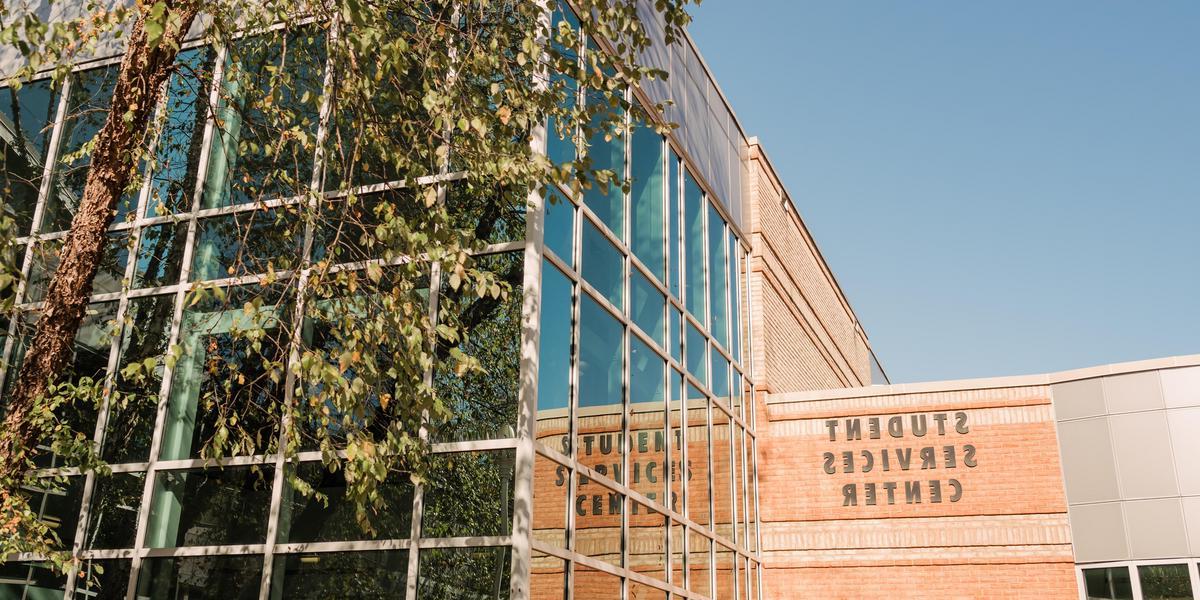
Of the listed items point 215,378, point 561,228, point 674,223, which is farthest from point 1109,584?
point 215,378

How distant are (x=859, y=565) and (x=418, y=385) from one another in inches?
435

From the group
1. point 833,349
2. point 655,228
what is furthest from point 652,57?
point 833,349

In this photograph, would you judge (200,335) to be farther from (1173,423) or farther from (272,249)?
(1173,423)

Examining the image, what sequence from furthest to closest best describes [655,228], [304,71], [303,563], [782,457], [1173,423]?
[782,457]
[1173,423]
[655,228]
[304,71]
[303,563]

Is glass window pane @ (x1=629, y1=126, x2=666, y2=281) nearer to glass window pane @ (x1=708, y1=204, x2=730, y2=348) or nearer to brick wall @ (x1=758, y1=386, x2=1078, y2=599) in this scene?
glass window pane @ (x1=708, y1=204, x2=730, y2=348)

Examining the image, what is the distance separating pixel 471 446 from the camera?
9719mm

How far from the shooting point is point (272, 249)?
35.5 ft

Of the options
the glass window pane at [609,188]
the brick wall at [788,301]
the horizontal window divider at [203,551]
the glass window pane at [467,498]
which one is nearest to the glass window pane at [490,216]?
the glass window pane at [609,188]

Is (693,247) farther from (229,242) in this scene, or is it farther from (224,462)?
(224,462)

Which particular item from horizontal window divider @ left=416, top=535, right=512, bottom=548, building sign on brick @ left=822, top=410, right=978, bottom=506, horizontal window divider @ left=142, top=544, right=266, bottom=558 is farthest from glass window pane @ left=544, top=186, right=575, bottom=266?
building sign on brick @ left=822, top=410, right=978, bottom=506

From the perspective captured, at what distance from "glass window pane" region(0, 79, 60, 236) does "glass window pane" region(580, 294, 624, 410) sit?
6.62 metres

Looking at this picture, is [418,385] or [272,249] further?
[272,249]

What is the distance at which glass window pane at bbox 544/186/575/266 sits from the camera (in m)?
11.1

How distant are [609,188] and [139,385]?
566 centimetres
